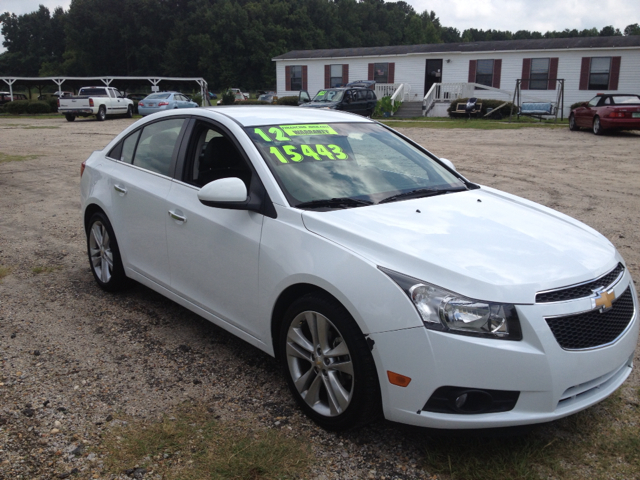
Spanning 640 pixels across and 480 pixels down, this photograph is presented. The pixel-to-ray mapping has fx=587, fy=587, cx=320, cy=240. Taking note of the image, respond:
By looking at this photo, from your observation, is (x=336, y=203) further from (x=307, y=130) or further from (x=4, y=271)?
(x=4, y=271)

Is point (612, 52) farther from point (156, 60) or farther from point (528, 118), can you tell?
point (156, 60)

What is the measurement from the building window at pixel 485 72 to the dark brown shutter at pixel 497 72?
0.19 m

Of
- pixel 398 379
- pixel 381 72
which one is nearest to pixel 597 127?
pixel 398 379

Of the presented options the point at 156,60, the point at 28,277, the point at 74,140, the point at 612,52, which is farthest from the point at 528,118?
the point at 156,60

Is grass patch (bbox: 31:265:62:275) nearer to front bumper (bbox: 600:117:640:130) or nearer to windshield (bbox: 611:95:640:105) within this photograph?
front bumper (bbox: 600:117:640:130)

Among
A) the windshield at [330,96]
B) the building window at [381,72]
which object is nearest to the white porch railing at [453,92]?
the building window at [381,72]

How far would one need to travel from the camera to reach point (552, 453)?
287 cm

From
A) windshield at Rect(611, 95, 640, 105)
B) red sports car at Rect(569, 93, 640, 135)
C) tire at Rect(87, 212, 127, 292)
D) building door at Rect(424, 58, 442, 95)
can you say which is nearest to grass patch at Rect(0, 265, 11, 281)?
tire at Rect(87, 212, 127, 292)

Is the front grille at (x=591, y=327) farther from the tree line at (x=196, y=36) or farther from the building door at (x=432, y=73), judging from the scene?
the tree line at (x=196, y=36)

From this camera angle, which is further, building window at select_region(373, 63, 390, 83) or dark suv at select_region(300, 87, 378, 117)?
building window at select_region(373, 63, 390, 83)

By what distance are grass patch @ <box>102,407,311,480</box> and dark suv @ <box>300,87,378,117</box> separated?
23.2 metres

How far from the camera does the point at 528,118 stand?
98.3 ft

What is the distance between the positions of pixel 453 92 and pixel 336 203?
32.6 metres

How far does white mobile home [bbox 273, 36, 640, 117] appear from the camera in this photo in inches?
1249
